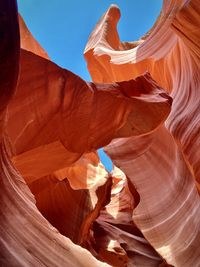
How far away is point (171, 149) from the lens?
2.99m

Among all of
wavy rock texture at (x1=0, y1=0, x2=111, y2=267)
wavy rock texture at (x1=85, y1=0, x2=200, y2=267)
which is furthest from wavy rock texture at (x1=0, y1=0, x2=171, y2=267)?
wavy rock texture at (x1=85, y1=0, x2=200, y2=267)

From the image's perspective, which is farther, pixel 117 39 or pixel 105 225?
pixel 117 39

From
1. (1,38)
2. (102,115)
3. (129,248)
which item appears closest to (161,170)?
(129,248)

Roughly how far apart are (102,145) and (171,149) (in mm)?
824

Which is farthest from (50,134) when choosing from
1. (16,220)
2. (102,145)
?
(16,220)

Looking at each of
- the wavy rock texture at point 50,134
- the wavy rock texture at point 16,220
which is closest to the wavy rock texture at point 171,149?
the wavy rock texture at point 50,134

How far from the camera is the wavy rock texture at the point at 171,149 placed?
2.22 meters

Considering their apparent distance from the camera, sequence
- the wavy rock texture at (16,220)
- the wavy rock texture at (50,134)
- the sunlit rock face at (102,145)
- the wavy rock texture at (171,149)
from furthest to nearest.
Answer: the wavy rock texture at (171,149) → the sunlit rock face at (102,145) → the wavy rock texture at (50,134) → the wavy rock texture at (16,220)

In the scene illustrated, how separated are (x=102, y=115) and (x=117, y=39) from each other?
2.64 metres

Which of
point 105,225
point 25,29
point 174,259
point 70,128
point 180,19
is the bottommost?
point 105,225

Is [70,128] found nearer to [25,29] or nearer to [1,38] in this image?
[1,38]

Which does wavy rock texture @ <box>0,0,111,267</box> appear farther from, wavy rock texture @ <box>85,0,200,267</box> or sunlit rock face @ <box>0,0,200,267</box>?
wavy rock texture @ <box>85,0,200,267</box>

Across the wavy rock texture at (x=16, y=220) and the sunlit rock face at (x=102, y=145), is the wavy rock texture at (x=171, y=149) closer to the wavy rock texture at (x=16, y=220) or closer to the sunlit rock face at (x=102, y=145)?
the sunlit rock face at (x=102, y=145)

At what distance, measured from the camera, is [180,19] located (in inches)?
75.1
